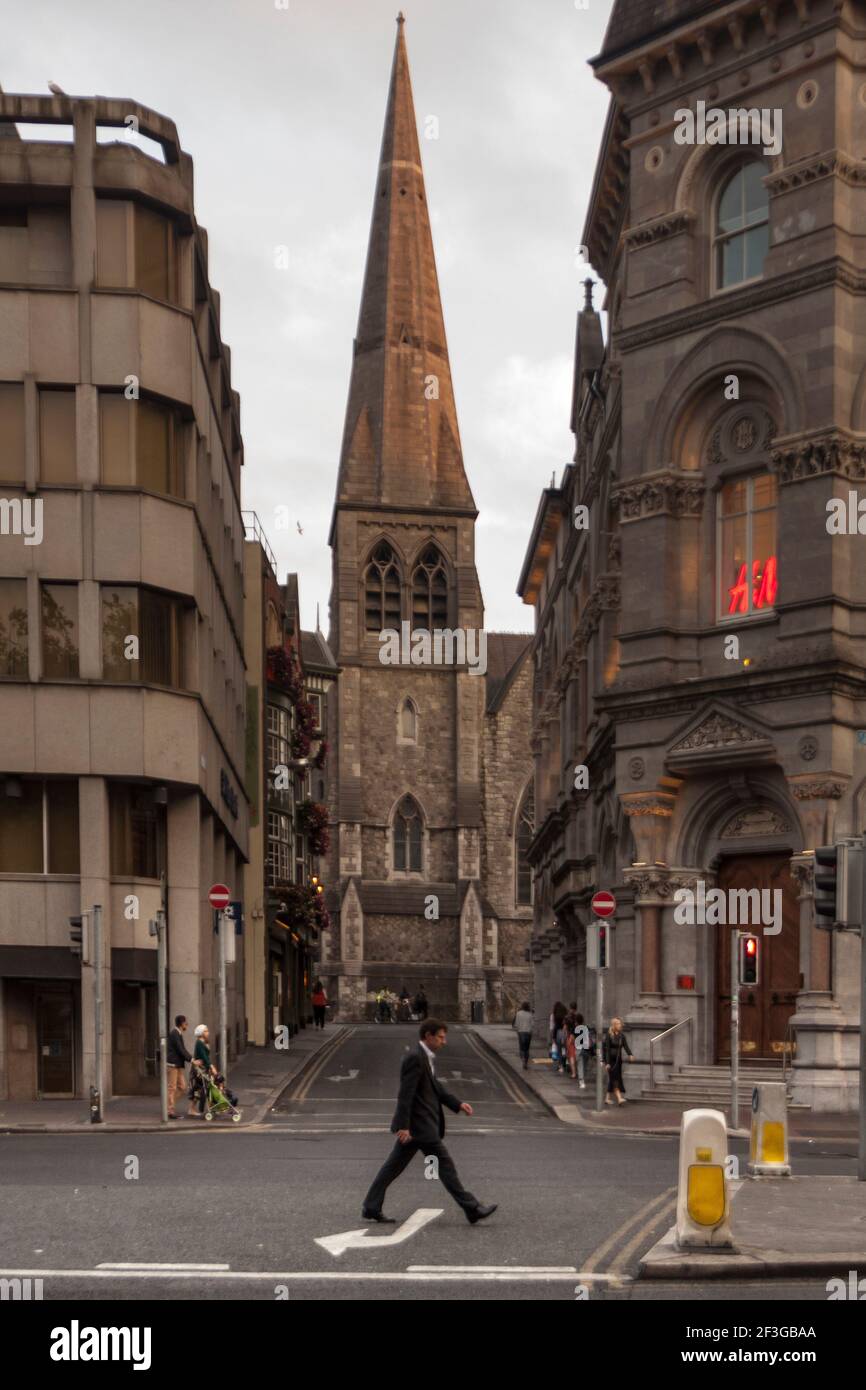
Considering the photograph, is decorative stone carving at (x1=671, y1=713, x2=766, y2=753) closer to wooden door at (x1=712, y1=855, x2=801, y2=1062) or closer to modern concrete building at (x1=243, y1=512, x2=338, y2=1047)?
wooden door at (x1=712, y1=855, x2=801, y2=1062)

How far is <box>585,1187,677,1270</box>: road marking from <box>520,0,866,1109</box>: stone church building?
14752 millimetres

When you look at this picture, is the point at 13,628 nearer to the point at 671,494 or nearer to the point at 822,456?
the point at 671,494

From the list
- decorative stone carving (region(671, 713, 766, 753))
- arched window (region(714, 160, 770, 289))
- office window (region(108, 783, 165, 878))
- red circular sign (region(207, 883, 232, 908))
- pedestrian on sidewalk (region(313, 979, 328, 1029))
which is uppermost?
arched window (region(714, 160, 770, 289))

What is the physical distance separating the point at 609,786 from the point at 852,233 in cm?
1219

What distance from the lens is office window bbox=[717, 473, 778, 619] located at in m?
32.6

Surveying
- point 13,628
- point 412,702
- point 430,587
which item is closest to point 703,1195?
point 13,628

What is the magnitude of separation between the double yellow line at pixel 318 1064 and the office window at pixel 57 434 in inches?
468

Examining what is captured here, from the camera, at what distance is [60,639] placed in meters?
31.3

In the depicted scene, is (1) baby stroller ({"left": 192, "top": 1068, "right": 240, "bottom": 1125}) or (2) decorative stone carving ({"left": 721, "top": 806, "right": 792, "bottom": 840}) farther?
(2) decorative stone carving ({"left": 721, "top": 806, "right": 792, "bottom": 840})

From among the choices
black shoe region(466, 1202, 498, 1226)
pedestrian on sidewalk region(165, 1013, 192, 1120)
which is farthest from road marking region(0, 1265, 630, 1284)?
pedestrian on sidewalk region(165, 1013, 192, 1120)

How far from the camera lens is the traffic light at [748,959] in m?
25.9

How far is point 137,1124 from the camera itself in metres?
25.7

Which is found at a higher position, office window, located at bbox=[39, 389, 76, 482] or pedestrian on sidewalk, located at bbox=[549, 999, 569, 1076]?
office window, located at bbox=[39, 389, 76, 482]

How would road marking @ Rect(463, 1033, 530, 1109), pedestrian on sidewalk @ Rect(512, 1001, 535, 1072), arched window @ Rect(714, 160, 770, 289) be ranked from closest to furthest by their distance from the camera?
arched window @ Rect(714, 160, 770, 289) < road marking @ Rect(463, 1033, 530, 1109) < pedestrian on sidewalk @ Rect(512, 1001, 535, 1072)
